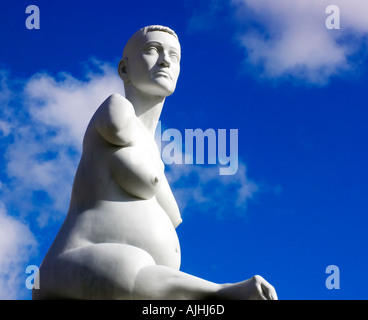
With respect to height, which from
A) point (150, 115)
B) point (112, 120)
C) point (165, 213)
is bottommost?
point (165, 213)

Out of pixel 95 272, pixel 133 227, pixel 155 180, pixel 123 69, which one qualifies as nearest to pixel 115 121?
pixel 155 180

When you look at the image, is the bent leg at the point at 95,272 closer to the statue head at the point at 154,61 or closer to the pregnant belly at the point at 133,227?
the pregnant belly at the point at 133,227

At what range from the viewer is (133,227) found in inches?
222

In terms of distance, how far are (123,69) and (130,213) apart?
200 cm

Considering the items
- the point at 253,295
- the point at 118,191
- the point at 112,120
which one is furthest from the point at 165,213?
the point at 253,295

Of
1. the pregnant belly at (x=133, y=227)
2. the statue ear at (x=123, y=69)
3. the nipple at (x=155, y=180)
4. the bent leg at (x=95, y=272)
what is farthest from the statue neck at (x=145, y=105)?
the bent leg at (x=95, y=272)

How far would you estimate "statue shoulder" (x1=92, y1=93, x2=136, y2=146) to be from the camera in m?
5.90

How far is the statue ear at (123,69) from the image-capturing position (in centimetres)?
700

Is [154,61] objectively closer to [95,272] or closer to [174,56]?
[174,56]
